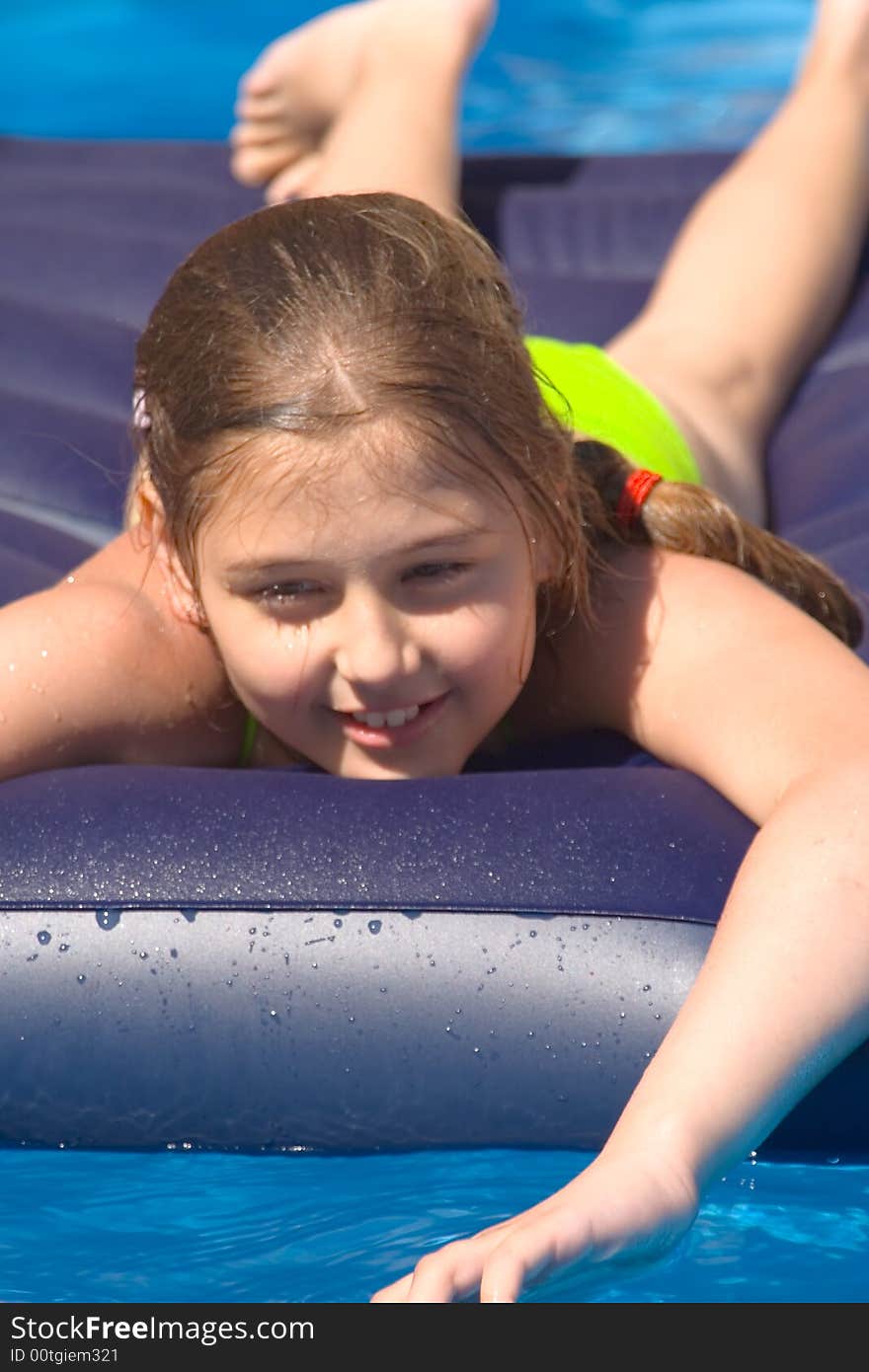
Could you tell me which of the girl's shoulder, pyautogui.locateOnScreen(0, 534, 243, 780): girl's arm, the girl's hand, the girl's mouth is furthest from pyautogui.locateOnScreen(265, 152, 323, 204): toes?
the girl's hand

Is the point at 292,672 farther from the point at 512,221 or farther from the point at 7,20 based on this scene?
the point at 7,20

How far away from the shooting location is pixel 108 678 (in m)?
1.79

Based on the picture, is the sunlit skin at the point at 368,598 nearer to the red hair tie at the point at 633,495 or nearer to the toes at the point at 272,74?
the red hair tie at the point at 633,495

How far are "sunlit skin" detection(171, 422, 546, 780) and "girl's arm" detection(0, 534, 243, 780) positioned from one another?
0.33 ft

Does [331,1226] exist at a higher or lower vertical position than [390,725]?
lower

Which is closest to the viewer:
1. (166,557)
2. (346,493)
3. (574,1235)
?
(574,1235)

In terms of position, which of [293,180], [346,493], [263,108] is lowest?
[346,493]

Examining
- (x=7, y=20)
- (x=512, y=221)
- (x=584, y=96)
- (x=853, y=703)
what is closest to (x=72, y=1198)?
(x=853, y=703)

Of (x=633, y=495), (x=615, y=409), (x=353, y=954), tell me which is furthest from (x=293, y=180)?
(x=353, y=954)

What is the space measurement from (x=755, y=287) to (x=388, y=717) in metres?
1.33

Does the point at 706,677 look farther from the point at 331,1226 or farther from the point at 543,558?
the point at 331,1226

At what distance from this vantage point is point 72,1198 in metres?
1.50

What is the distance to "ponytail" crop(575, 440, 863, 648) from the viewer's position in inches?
74.3
